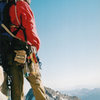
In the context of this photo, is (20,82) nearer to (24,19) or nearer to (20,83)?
(20,83)

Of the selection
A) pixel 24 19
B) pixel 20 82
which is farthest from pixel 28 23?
pixel 20 82

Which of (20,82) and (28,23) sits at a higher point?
(28,23)

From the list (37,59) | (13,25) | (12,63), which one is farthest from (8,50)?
(37,59)

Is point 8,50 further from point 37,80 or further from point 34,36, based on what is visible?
point 37,80

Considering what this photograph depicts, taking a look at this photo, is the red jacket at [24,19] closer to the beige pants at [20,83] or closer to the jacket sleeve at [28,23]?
the jacket sleeve at [28,23]

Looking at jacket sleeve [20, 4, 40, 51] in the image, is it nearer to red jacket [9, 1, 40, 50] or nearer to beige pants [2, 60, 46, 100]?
red jacket [9, 1, 40, 50]

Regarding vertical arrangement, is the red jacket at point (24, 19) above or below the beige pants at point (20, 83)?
above

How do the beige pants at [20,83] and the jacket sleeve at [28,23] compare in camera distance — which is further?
the jacket sleeve at [28,23]

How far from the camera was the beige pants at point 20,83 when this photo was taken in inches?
190

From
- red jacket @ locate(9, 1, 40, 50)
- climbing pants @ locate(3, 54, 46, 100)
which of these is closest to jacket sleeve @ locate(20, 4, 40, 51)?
red jacket @ locate(9, 1, 40, 50)

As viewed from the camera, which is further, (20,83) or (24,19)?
(24,19)

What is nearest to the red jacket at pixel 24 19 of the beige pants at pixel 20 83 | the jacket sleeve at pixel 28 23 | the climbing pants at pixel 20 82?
the jacket sleeve at pixel 28 23

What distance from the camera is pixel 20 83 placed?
489cm

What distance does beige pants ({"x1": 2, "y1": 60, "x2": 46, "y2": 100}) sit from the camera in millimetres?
4832
